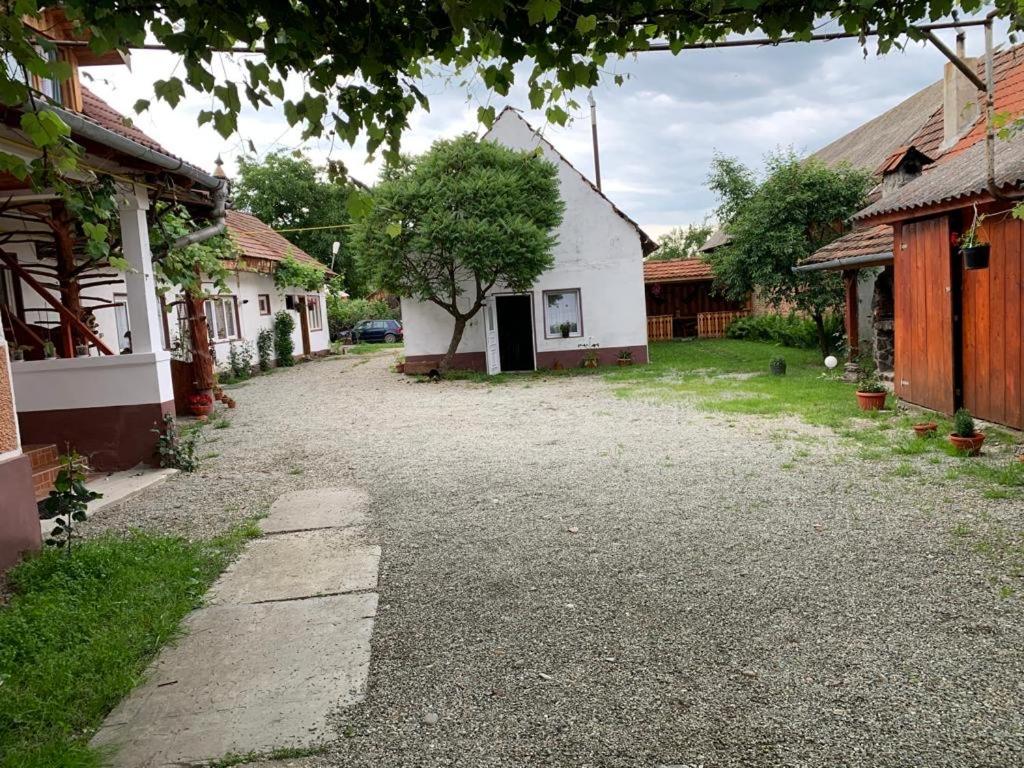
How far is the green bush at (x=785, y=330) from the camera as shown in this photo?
18.8 m

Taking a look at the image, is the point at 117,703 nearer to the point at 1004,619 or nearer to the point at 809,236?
the point at 1004,619

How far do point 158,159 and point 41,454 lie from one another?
313 cm

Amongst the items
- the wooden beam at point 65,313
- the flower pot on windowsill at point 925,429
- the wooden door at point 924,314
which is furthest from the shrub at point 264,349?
the flower pot on windowsill at point 925,429

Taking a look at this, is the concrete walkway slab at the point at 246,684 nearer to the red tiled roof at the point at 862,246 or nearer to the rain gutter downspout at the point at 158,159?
the rain gutter downspout at the point at 158,159

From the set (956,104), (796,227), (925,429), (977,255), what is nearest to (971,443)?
(925,429)

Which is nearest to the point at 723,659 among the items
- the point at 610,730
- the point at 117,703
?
the point at 610,730

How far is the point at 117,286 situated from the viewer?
12.7 m

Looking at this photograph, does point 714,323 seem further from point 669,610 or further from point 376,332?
point 669,610

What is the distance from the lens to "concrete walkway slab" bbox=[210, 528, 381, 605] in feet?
14.2

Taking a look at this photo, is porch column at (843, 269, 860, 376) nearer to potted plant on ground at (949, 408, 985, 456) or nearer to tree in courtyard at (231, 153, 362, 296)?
potted plant on ground at (949, 408, 985, 456)

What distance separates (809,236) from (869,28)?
13.7 metres

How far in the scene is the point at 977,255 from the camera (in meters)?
7.20

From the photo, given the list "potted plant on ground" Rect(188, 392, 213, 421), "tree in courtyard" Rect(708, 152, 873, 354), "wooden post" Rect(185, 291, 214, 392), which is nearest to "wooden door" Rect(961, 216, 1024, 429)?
"tree in courtyard" Rect(708, 152, 873, 354)

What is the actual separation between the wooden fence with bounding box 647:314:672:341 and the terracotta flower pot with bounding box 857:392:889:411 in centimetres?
1835
